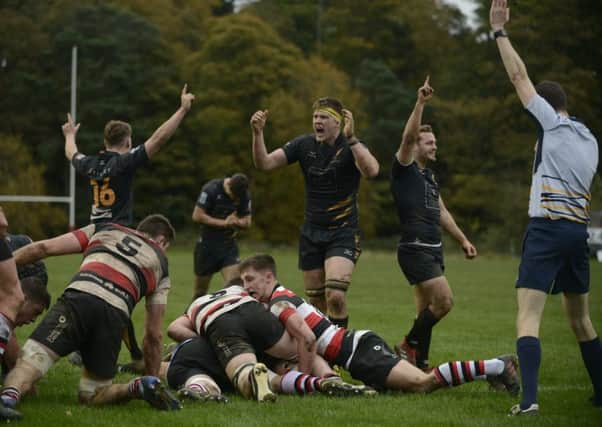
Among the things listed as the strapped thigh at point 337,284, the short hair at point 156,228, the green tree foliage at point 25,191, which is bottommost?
the green tree foliage at point 25,191

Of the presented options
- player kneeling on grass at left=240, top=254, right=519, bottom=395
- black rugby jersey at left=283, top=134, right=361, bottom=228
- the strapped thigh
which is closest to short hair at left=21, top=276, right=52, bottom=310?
player kneeling on grass at left=240, top=254, right=519, bottom=395

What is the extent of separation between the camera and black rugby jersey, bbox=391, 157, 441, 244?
9.09 m

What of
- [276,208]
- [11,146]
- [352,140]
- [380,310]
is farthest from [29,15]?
[352,140]

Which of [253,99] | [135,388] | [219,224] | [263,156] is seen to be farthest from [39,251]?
[253,99]

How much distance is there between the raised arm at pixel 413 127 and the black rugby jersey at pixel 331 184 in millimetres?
716

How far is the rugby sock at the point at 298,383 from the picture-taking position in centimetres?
738

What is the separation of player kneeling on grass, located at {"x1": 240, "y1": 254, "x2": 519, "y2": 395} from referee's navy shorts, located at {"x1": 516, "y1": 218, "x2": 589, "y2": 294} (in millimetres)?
993

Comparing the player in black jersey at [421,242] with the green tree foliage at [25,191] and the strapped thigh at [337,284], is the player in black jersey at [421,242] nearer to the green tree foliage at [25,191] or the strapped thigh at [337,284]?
the strapped thigh at [337,284]

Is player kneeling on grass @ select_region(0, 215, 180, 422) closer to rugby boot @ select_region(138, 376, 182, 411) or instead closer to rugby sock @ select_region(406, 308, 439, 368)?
rugby boot @ select_region(138, 376, 182, 411)

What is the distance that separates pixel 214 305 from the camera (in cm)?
755

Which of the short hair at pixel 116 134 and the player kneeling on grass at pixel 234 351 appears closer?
the player kneeling on grass at pixel 234 351

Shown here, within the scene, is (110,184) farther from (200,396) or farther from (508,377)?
(508,377)

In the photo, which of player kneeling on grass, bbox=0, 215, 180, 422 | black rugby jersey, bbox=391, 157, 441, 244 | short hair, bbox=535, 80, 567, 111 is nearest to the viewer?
player kneeling on grass, bbox=0, 215, 180, 422

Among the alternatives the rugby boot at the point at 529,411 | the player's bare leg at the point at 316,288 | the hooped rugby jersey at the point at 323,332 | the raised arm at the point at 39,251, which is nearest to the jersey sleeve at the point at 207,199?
the player's bare leg at the point at 316,288
